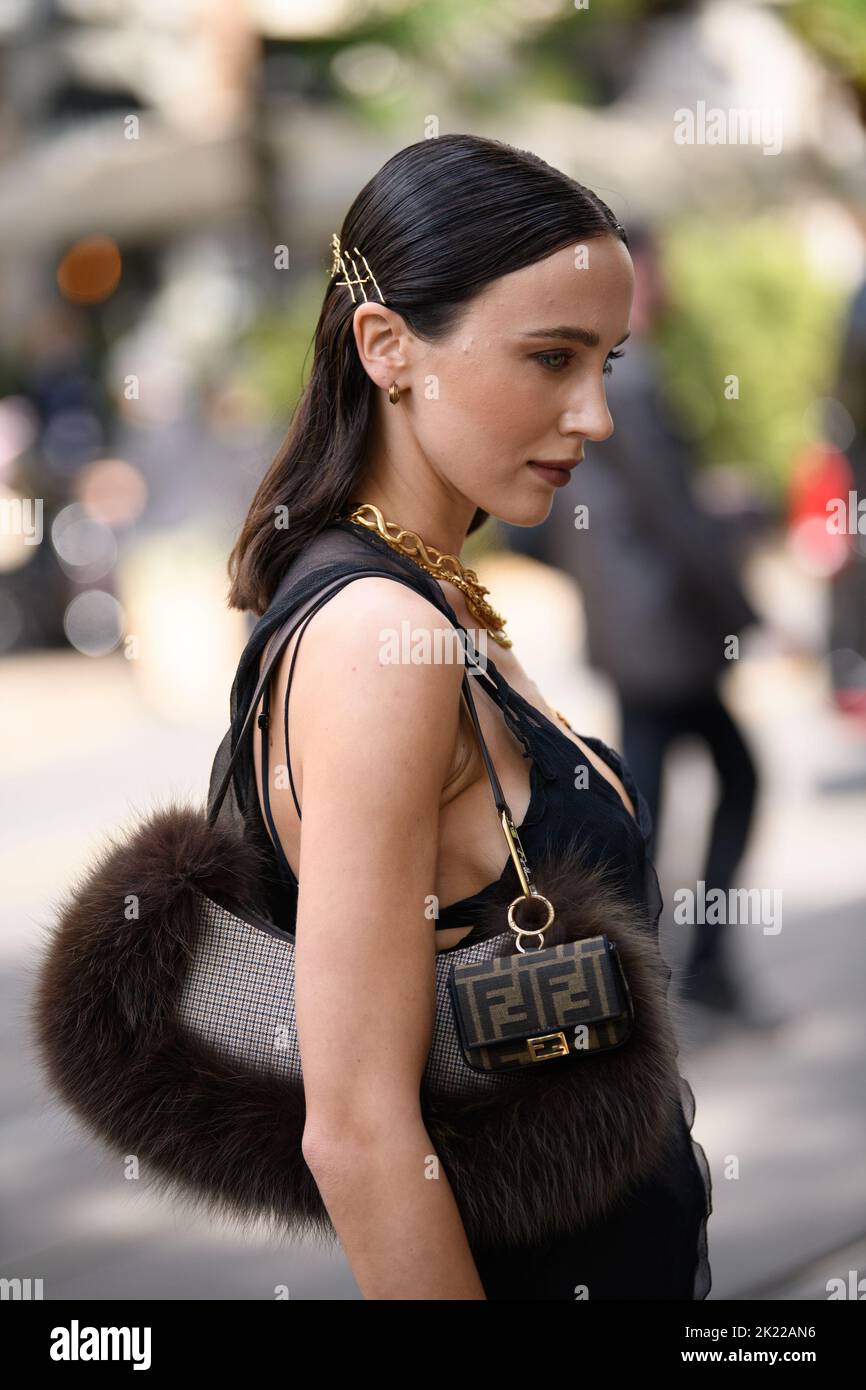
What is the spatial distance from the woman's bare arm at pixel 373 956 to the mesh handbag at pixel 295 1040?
71 mm

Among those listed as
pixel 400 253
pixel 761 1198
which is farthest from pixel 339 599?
pixel 761 1198

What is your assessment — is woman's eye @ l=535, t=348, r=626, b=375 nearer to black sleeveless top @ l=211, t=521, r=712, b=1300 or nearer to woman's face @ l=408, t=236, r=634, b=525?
woman's face @ l=408, t=236, r=634, b=525

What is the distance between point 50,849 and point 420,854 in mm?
5798

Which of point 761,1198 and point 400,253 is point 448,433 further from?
point 761,1198

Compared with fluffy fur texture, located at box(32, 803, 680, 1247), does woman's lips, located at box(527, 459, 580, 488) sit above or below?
above

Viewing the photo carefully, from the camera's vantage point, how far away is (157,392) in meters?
13.7

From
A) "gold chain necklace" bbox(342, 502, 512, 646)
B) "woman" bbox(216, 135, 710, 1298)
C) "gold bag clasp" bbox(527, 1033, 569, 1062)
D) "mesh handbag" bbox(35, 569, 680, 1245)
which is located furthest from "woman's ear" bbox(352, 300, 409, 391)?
"gold bag clasp" bbox(527, 1033, 569, 1062)

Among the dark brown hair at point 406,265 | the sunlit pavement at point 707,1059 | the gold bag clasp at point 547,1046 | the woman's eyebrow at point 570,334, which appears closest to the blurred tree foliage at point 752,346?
the sunlit pavement at point 707,1059

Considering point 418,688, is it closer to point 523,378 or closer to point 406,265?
point 523,378

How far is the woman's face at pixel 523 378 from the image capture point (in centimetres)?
170

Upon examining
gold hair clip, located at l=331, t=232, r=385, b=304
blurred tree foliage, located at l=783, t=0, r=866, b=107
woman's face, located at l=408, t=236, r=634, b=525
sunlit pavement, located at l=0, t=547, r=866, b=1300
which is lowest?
sunlit pavement, located at l=0, t=547, r=866, b=1300

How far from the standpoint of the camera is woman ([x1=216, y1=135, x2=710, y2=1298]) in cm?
155

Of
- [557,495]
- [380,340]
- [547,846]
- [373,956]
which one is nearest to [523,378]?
[380,340]

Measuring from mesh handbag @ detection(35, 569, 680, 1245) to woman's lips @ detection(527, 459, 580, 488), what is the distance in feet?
0.93
